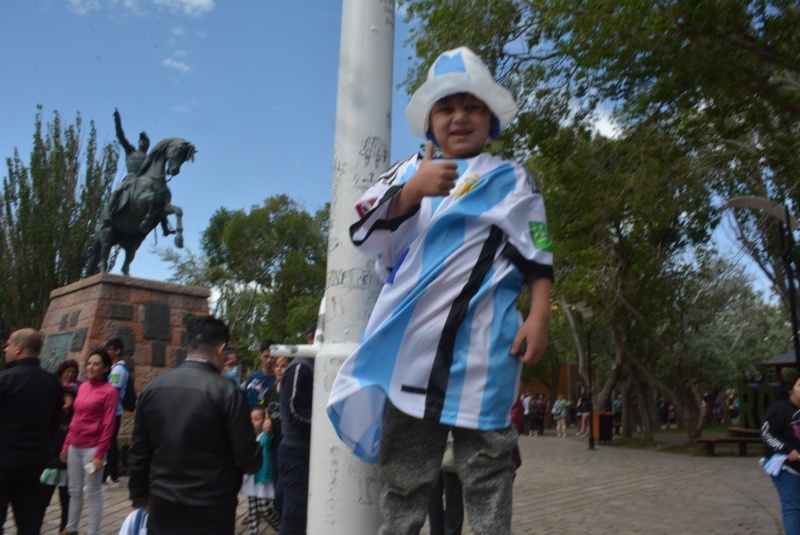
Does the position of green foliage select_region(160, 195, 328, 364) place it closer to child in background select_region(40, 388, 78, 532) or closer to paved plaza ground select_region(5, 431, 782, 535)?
paved plaza ground select_region(5, 431, 782, 535)

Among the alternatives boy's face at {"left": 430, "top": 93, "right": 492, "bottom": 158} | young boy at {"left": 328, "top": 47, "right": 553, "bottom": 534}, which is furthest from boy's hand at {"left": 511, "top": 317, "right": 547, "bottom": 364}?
boy's face at {"left": 430, "top": 93, "right": 492, "bottom": 158}

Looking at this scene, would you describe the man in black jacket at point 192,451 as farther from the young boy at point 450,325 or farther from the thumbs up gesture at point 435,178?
the thumbs up gesture at point 435,178

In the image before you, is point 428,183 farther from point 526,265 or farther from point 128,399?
point 128,399

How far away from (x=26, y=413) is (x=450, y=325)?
4.64 metres

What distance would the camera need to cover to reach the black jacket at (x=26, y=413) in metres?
5.56

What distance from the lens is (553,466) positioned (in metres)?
16.0

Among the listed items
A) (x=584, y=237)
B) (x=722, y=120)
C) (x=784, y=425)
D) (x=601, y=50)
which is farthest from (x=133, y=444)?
(x=584, y=237)

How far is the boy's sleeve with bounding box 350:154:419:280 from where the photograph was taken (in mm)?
2354

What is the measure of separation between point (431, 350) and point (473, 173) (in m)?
0.60

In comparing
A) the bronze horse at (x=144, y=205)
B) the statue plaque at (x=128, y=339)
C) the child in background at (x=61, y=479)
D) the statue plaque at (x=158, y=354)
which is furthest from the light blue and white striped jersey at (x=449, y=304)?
the bronze horse at (x=144, y=205)

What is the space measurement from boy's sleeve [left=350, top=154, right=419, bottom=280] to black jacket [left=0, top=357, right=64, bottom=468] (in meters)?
4.27

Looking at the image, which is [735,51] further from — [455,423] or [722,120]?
[455,423]

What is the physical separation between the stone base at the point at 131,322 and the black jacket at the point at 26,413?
281 inches

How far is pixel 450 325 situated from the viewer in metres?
2.21
